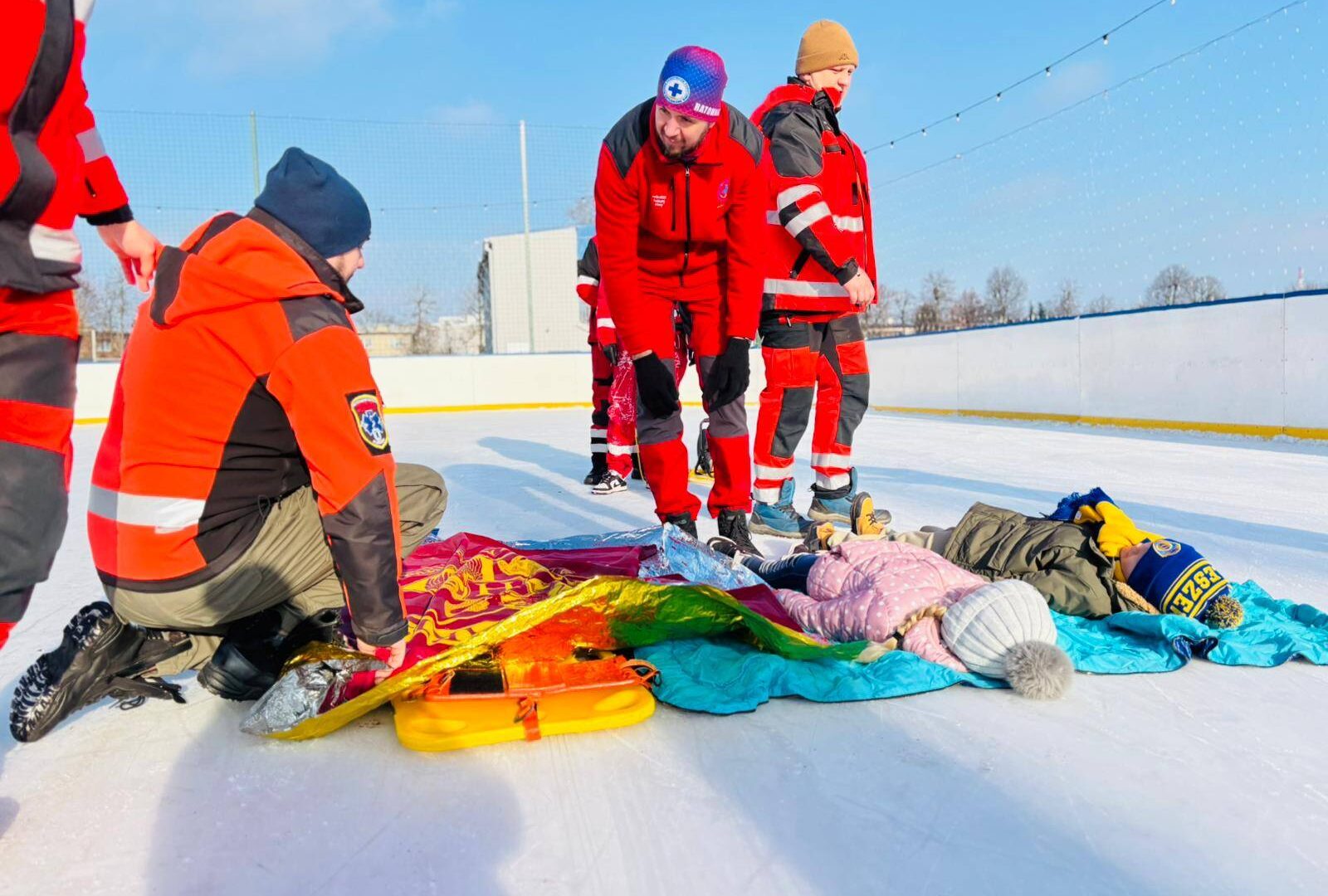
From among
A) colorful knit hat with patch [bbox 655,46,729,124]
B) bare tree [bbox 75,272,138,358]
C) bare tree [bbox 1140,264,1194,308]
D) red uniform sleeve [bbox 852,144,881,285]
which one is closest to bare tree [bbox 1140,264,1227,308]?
bare tree [bbox 1140,264,1194,308]

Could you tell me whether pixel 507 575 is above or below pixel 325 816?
above

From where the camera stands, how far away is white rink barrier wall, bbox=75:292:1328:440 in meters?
6.95

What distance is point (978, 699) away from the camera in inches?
67.6

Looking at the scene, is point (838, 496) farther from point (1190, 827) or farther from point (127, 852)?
point (127, 852)

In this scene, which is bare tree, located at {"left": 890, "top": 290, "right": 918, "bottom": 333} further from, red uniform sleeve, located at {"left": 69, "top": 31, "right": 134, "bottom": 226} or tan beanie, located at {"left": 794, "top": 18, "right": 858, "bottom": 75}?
red uniform sleeve, located at {"left": 69, "top": 31, "right": 134, "bottom": 226}

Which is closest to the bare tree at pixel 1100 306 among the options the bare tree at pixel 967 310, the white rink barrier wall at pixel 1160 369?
the white rink barrier wall at pixel 1160 369

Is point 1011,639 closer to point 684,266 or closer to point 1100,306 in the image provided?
point 684,266

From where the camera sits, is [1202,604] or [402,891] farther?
[1202,604]

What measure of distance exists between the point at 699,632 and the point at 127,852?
3.51 feet

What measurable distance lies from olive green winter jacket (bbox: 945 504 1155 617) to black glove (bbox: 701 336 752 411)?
0.86 m

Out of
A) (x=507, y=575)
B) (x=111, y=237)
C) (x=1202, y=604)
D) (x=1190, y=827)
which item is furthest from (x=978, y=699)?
(x=111, y=237)

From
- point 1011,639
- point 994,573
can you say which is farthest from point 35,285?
point 994,573

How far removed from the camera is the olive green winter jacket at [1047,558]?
2.18m

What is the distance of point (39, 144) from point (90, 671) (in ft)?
3.06
